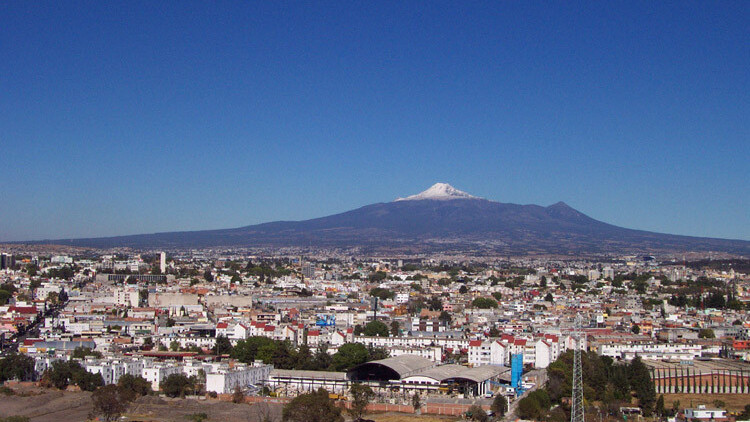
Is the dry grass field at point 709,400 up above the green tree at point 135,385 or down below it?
below

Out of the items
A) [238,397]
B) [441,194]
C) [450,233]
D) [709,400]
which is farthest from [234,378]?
[441,194]

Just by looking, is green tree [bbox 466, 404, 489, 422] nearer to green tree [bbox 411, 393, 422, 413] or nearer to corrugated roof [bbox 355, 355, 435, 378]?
green tree [bbox 411, 393, 422, 413]

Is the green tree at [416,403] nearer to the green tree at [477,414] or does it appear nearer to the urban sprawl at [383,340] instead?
the urban sprawl at [383,340]

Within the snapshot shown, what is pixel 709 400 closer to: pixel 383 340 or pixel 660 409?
pixel 660 409

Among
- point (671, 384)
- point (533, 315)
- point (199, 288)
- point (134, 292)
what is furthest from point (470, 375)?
point (199, 288)

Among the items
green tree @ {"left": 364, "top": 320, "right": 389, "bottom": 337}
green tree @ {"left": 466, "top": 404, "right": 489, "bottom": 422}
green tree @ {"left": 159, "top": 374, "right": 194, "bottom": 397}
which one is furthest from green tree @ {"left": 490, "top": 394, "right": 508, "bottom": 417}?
green tree @ {"left": 364, "top": 320, "right": 389, "bottom": 337}

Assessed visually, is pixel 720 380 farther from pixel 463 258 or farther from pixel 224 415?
pixel 463 258

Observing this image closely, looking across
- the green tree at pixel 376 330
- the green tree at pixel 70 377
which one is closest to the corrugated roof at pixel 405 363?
the green tree at pixel 376 330
